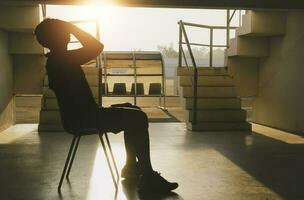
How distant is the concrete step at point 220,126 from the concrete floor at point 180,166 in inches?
15.8

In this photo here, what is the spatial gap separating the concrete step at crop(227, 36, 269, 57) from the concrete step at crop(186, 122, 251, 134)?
1.64 meters

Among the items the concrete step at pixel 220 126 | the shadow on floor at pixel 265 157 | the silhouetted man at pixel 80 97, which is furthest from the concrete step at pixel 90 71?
the silhouetted man at pixel 80 97

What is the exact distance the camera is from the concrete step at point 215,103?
25.2ft

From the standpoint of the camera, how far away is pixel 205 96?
26.2 ft

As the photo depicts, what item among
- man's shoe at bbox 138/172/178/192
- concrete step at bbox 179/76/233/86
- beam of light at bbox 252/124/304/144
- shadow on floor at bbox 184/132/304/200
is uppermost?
concrete step at bbox 179/76/233/86

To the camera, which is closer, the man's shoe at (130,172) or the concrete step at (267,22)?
the man's shoe at (130,172)

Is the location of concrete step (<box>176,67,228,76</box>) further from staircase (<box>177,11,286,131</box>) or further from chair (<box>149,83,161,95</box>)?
chair (<box>149,83,161,95</box>)

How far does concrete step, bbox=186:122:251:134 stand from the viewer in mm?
7196

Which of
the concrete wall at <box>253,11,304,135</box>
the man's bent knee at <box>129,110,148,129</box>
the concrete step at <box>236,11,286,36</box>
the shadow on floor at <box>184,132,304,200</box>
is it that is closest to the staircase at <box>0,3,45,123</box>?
the shadow on floor at <box>184,132,304,200</box>

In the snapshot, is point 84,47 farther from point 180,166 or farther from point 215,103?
point 215,103

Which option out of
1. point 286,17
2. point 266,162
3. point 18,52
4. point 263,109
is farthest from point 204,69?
point 266,162

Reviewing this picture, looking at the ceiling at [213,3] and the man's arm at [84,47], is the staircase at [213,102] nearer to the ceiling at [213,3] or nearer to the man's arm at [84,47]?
the ceiling at [213,3]

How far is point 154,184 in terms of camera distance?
3.38 meters

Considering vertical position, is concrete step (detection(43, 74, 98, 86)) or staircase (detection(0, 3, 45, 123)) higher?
staircase (detection(0, 3, 45, 123))
